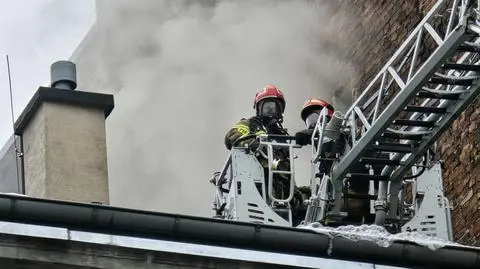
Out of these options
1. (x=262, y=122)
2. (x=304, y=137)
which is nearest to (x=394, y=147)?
(x=304, y=137)

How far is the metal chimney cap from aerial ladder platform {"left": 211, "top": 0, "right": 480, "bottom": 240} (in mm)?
1486

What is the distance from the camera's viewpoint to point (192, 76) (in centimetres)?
2775

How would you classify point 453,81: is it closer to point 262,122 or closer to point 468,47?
point 468,47

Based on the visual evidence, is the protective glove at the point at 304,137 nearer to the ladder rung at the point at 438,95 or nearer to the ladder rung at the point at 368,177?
the ladder rung at the point at 368,177

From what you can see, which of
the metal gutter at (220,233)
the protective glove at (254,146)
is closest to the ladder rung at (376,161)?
the protective glove at (254,146)

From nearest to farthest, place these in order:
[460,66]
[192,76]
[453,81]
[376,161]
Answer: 1. [460,66]
2. [453,81]
3. [376,161]
4. [192,76]

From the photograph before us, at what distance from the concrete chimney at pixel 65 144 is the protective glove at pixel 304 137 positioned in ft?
5.84

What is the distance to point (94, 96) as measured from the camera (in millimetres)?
16766

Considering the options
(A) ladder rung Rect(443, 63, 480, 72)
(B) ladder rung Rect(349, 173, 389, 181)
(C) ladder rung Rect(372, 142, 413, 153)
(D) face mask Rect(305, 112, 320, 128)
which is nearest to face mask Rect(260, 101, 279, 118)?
(D) face mask Rect(305, 112, 320, 128)

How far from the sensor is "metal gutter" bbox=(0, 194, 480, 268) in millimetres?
13984

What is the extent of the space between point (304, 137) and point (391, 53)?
20.9 ft

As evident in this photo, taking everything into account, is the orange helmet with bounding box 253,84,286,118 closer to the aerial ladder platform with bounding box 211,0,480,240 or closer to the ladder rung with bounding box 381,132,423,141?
the aerial ladder platform with bounding box 211,0,480,240

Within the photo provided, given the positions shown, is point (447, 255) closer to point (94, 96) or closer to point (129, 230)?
point (129, 230)

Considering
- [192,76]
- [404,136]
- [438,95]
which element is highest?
[192,76]
